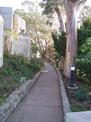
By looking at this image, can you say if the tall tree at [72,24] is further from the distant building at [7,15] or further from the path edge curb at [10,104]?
the path edge curb at [10,104]

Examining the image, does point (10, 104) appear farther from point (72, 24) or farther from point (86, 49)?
point (72, 24)

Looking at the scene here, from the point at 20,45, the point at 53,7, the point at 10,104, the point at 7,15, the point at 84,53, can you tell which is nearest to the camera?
the point at 10,104

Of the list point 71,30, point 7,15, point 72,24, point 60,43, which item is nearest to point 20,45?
point 60,43

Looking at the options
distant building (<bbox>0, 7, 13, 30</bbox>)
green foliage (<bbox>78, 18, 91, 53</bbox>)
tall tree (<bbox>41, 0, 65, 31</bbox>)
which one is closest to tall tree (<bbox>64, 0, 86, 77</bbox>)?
green foliage (<bbox>78, 18, 91, 53</bbox>)

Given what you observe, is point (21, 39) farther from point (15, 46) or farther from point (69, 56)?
point (69, 56)

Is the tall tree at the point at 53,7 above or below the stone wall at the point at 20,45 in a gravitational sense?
above

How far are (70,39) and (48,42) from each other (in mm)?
44491

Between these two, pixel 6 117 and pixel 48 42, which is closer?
pixel 6 117

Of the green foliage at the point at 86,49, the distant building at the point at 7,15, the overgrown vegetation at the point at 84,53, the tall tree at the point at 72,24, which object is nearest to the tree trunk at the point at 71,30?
the tall tree at the point at 72,24

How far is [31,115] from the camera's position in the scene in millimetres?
11633

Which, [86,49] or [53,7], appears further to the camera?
[53,7]

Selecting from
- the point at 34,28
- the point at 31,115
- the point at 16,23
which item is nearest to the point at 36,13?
the point at 34,28

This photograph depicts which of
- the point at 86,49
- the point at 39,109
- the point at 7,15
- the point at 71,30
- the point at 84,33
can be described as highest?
the point at 7,15

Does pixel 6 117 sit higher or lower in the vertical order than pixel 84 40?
lower
